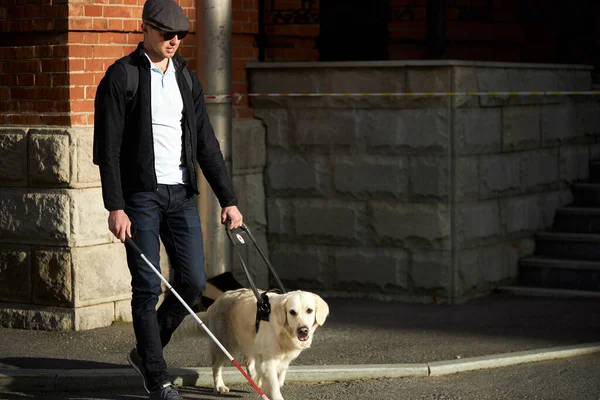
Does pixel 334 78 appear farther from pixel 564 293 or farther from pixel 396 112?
pixel 564 293

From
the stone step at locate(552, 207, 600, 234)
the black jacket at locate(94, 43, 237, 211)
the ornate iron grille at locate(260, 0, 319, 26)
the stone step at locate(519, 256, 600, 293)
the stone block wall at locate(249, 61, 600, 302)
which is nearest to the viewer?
the black jacket at locate(94, 43, 237, 211)

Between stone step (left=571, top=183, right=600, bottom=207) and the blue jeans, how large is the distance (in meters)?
5.89

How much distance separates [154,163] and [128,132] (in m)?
0.21

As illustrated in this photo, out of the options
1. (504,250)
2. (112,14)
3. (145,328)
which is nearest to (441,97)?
(504,250)

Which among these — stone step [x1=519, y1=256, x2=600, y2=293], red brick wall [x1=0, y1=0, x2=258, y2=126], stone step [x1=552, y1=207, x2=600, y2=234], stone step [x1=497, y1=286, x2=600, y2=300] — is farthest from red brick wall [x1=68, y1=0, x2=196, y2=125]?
stone step [x1=552, y1=207, x2=600, y2=234]

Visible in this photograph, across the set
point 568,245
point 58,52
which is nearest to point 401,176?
point 568,245

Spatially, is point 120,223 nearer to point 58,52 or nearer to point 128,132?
point 128,132

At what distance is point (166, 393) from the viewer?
21.2 ft

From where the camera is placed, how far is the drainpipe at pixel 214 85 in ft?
31.1

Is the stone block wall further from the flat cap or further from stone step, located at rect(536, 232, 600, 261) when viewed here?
the flat cap

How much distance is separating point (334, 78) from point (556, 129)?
2379mm

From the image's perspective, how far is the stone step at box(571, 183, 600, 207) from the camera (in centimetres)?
1155

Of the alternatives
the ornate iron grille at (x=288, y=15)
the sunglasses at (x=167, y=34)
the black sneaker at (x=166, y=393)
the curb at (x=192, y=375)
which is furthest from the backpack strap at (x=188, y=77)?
the ornate iron grille at (x=288, y=15)

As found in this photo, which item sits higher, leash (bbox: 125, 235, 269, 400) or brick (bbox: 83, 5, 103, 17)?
brick (bbox: 83, 5, 103, 17)
